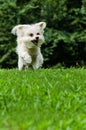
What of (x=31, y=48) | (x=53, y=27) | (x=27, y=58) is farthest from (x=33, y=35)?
(x=53, y=27)

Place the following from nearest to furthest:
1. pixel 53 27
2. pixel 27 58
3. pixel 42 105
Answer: pixel 42 105 < pixel 27 58 < pixel 53 27

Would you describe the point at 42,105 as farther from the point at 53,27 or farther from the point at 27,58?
the point at 53,27

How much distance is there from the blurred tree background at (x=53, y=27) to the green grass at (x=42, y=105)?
35.5ft

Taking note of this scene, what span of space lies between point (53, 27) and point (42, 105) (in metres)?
14.6

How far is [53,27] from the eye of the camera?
20.5 meters

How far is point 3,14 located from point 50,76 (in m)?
10.5

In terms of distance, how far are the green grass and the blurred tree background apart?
10831 mm

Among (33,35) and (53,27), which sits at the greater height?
(33,35)

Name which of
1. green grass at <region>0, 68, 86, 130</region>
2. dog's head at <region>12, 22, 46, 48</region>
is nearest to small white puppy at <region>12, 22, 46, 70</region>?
dog's head at <region>12, 22, 46, 48</region>

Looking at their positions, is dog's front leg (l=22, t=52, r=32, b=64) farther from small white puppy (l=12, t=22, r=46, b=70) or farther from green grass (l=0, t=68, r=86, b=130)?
green grass (l=0, t=68, r=86, b=130)

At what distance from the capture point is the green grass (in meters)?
Result: 4.57

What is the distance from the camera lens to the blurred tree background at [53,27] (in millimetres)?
19641

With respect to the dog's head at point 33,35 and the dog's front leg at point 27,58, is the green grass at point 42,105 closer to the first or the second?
the dog's front leg at point 27,58

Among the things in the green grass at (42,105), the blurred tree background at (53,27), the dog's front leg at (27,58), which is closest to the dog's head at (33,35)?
the dog's front leg at (27,58)
